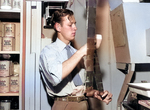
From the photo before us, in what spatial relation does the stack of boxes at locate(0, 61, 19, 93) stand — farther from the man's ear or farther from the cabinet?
the man's ear

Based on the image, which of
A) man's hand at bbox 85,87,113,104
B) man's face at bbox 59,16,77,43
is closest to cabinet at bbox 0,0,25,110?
man's face at bbox 59,16,77,43

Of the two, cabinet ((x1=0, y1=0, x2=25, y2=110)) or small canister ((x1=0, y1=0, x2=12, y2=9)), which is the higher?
small canister ((x1=0, y1=0, x2=12, y2=9))

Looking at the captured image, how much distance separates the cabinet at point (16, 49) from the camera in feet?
4.40

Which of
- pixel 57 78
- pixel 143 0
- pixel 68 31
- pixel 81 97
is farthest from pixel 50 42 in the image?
pixel 143 0

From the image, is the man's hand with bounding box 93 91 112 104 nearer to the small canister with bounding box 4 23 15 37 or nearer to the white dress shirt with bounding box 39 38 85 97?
the white dress shirt with bounding box 39 38 85 97

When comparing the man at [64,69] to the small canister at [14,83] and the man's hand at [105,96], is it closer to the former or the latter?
the man's hand at [105,96]

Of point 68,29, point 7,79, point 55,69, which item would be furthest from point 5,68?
point 68,29

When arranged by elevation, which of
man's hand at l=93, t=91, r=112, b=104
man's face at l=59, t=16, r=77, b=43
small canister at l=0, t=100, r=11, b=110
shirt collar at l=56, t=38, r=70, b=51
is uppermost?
man's face at l=59, t=16, r=77, b=43

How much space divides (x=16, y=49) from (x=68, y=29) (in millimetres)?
413

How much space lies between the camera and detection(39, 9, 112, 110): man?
1.29 metres

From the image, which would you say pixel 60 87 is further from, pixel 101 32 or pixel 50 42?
pixel 101 32

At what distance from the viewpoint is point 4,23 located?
4.65ft

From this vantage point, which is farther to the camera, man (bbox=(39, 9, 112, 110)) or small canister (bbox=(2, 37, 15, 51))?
small canister (bbox=(2, 37, 15, 51))

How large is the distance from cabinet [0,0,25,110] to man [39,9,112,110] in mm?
146
